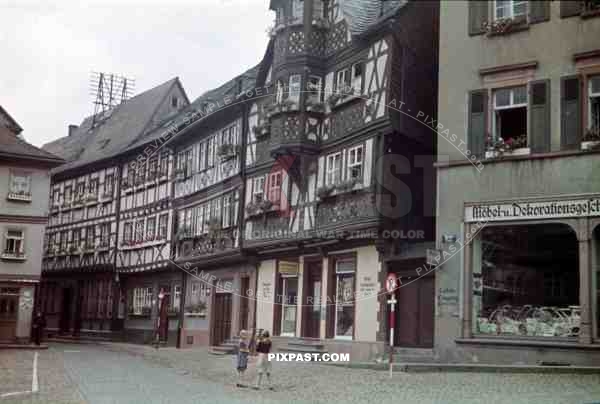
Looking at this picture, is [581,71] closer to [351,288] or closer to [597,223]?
[597,223]

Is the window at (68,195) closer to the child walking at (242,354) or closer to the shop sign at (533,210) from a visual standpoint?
the child walking at (242,354)

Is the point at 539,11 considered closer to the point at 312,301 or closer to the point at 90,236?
the point at 312,301

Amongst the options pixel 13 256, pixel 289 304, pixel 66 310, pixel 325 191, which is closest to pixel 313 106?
pixel 325 191

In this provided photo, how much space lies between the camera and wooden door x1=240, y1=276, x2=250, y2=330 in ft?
114

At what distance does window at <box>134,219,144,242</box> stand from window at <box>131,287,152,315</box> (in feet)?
8.66

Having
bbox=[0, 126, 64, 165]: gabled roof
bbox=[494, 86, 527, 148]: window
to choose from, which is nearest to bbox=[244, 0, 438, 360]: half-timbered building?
bbox=[494, 86, 527, 148]: window

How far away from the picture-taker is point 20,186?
42625mm

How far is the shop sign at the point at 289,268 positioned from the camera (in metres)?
31.3

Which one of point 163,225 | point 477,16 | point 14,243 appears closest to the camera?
point 477,16

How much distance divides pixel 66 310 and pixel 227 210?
24.5m

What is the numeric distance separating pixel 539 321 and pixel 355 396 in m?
6.33

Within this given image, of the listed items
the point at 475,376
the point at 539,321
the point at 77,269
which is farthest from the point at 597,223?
the point at 77,269

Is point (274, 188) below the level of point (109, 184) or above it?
below

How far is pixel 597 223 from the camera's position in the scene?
20.6m
